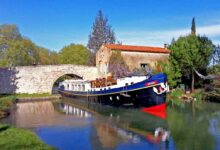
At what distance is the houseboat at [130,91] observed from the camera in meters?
21.4

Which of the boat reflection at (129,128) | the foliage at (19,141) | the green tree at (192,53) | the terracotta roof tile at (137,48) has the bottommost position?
the boat reflection at (129,128)

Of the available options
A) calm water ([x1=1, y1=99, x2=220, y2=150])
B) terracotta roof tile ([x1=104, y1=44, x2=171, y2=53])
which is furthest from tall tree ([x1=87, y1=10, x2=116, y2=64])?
calm water ([x1=1, y1=99, x2=220, y2=150])

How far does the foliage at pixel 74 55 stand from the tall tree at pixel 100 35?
2532 millimetres

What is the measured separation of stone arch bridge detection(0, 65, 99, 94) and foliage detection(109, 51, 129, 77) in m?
6.23

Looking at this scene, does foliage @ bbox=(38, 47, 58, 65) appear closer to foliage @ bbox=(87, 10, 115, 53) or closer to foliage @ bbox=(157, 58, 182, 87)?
foliage @ bbox=(87, 10, 115, 53)

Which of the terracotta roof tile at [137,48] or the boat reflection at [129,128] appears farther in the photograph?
the terracotta roof tile at [137,48]

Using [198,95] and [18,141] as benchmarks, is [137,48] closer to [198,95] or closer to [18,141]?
[198,95]

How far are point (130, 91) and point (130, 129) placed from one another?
693 centimetres

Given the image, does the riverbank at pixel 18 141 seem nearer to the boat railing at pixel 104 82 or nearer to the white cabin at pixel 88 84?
the white cabin at pixel 88 84

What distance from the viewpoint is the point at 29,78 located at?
3784cm

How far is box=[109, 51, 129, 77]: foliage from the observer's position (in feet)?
116

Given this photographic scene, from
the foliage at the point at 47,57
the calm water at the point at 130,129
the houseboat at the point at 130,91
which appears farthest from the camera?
the foliage at the point at 47,57

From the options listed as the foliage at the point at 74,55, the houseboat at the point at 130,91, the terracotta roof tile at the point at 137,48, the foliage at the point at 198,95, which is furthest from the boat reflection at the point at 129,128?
the foliage at the point at 74,55

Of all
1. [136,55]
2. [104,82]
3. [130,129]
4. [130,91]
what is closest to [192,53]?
[136,55]
